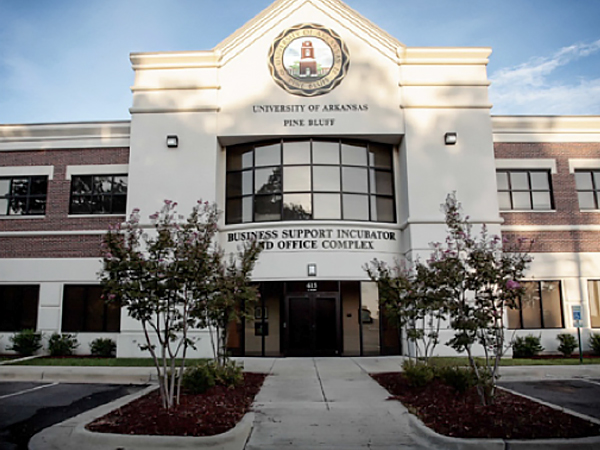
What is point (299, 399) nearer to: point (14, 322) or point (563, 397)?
point (563, 397)

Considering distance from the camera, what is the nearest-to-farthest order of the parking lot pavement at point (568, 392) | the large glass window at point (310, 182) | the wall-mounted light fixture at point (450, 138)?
the parking lot pavement at point (568, 392)
the wall-mounted light fixture at point (450, 138)
the large glass window at point (310, 182)

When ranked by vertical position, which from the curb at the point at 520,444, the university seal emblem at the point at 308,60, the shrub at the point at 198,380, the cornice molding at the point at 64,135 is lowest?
the curb at the point at 520,444

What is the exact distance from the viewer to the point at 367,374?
13312mm

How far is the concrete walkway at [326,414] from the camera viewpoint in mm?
7122

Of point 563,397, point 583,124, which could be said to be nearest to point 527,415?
point 563,397

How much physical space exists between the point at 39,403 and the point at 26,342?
358 inches

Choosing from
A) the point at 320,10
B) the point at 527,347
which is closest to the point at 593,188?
the point at 527,347

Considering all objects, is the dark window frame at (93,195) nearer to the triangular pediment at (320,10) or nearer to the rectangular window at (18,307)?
the rectangular window at (18,307)

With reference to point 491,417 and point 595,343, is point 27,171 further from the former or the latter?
point 595,343

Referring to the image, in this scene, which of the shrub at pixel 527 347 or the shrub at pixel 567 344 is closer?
the shrub at pixel 527 347

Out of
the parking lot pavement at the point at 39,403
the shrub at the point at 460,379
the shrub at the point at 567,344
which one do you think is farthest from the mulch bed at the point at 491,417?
the shrub at the point at 567,344

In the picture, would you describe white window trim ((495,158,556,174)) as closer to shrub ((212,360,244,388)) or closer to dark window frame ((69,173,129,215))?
shrub ((212,360,244,388))

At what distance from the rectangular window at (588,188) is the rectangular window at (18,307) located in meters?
20.8

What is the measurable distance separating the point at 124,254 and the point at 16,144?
1496 centimetres
